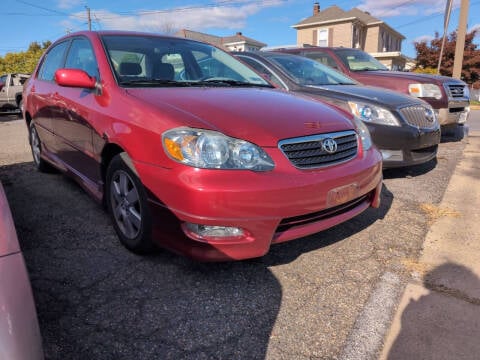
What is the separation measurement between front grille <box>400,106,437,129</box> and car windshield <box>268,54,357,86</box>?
1.19 metres

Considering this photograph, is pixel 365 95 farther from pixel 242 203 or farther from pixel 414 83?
pixel 242 203

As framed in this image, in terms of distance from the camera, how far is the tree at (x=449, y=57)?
27.9 meters

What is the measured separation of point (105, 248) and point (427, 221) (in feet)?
8.85

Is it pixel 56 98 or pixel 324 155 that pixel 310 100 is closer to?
pixel 324 155

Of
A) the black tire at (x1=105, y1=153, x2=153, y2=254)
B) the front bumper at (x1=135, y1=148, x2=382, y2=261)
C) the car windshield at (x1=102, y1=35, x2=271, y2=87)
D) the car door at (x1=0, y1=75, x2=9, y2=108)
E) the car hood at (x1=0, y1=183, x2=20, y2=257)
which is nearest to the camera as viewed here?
the car hood at (x1=0, y1=183, x2=20, y2=257)

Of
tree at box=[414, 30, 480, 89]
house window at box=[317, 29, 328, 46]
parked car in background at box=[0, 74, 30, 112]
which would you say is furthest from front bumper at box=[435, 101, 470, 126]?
house window at box=[317, 29, 328, 46]

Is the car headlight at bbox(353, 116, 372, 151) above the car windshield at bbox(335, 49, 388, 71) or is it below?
below

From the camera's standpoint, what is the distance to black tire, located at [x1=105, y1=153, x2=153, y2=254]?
243 cm

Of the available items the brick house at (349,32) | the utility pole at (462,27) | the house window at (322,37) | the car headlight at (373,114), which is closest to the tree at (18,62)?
the brick house at (349,32)

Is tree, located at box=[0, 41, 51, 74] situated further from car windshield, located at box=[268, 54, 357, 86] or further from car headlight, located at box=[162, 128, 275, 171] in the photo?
A: car headlight, located at box=[162, 128, 275, 171]

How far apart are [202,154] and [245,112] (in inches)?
20.3

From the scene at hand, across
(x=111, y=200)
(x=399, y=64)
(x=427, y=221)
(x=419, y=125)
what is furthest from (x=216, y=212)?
(x=399, y=64)

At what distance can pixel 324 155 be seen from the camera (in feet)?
8.05

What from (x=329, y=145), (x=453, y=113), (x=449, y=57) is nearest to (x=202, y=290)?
(x=329, y=145)
